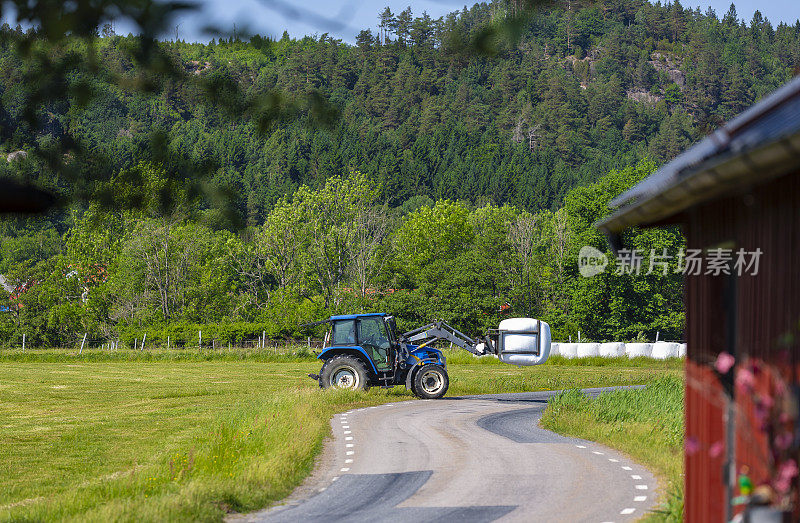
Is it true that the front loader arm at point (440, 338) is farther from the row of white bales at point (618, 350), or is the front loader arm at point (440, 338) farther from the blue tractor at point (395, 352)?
the row of white bales at point (618, 350)

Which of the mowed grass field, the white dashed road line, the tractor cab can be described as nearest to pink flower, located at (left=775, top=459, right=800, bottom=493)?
the white dashed road line

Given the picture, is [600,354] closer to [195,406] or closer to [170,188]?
[195,406]

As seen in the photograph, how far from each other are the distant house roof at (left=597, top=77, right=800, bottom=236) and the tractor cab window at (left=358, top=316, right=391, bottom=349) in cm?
1955

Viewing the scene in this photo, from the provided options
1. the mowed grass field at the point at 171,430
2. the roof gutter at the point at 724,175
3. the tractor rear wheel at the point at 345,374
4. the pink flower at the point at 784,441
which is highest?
the roof gutter at the point at 724,175

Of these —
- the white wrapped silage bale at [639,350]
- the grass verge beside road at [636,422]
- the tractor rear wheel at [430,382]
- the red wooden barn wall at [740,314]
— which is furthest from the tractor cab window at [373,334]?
the white wrapped silage bale at [639,350]

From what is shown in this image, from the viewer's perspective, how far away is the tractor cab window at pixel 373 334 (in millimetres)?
27344

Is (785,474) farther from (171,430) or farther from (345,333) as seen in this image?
(345,333)

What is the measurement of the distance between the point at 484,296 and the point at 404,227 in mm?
17010

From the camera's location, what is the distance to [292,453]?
15.7m

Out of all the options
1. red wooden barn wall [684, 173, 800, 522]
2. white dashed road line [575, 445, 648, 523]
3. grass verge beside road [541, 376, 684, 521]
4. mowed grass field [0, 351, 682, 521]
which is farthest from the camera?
grass verge beside road [541, 376, 684, 521]

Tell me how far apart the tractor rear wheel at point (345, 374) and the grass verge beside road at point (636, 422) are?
5.79 meters

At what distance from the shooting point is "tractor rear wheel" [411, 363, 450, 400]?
91.6 ft

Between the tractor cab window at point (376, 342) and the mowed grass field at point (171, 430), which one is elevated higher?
the tractor cab window at point (376, 342)

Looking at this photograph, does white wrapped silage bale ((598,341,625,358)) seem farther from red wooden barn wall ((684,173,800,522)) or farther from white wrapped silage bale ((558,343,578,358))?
red wooden barn wall ((684,173,800,522))
